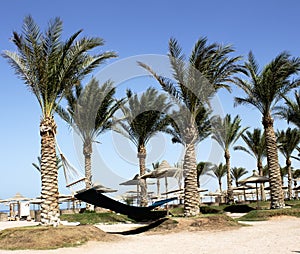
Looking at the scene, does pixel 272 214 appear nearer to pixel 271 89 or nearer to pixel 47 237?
pixel 271 89

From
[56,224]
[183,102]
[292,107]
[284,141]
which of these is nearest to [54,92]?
[56,224]

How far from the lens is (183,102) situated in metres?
15.8

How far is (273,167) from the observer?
18.4 m

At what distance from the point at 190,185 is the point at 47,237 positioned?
22.0ft

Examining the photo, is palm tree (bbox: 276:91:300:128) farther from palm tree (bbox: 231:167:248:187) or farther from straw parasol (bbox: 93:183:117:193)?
palm tree (bbox: 231:167:248:187)

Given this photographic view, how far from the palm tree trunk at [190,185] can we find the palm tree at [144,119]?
719 cm

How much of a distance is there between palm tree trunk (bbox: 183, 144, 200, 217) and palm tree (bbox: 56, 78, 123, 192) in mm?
7944

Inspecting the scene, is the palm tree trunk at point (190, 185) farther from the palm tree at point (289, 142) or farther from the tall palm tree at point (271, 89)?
the palm tree at point (289, 142)

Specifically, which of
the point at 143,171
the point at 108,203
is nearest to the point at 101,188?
the point at 143,171

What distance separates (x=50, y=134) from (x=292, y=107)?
16238 mm

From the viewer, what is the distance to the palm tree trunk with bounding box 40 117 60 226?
11148 millimetres

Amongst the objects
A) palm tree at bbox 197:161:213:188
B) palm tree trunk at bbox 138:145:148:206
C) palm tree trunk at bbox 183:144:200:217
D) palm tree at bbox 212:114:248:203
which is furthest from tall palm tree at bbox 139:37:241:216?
palm tree at bbox 197:161:213:188

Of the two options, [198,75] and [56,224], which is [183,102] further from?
[56,224]

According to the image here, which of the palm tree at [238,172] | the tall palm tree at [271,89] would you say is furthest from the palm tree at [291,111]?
the palm tree at [238,172]
